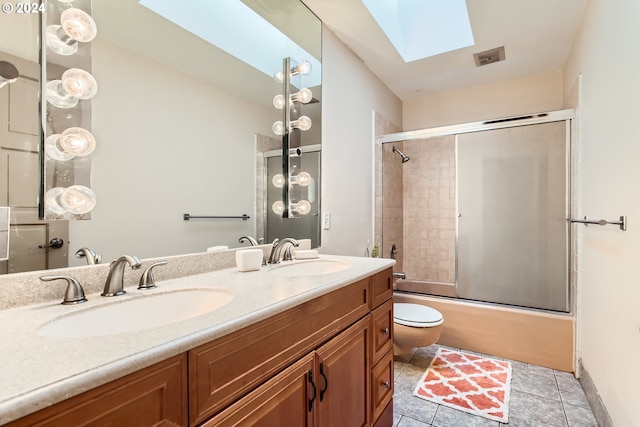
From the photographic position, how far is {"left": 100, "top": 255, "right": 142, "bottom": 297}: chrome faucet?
3.04ft

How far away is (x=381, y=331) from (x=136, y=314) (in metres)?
1.07

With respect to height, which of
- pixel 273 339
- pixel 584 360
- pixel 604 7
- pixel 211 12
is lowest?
pixel 584 360

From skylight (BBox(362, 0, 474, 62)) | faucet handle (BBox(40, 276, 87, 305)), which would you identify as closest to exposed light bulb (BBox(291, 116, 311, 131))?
skylight (BBox(362, 0, 474, 62))

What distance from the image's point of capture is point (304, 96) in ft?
6.52

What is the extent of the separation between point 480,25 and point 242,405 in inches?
103

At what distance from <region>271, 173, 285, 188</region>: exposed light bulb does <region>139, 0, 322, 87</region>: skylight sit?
0.60m

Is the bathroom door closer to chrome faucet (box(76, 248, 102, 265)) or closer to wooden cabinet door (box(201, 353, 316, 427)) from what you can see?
wooden cabinet door (box(201, 353, 316, 427))

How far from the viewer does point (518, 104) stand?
295 centimetres

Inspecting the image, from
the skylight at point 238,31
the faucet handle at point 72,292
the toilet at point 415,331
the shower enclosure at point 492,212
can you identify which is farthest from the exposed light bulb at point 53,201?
the shower enclosure at point 492,212

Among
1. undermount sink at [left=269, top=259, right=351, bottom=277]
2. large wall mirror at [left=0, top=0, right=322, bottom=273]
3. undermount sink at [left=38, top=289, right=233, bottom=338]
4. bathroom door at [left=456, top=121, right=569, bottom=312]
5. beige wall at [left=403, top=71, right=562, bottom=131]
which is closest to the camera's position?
undermount sink at [left=38, top=289, right=233, bottom=338]

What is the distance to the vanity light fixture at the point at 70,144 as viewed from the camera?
939 millimetres

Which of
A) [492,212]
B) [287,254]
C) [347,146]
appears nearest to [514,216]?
[492,212]

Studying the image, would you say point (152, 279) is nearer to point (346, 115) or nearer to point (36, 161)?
point (36, 161)

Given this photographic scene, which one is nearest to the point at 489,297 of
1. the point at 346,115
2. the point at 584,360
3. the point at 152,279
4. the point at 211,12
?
the point at 584,360
